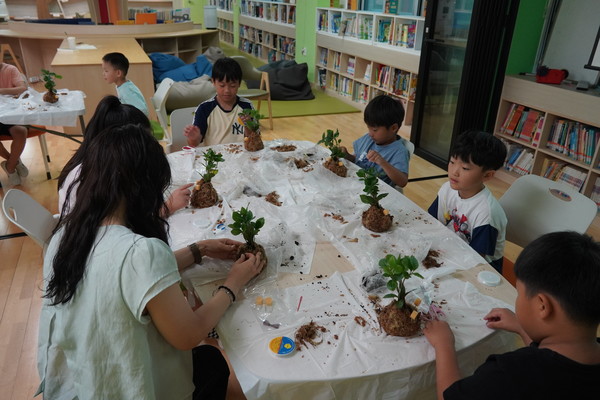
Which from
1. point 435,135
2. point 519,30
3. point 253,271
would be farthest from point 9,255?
point 519,30

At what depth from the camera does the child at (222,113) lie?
252cm

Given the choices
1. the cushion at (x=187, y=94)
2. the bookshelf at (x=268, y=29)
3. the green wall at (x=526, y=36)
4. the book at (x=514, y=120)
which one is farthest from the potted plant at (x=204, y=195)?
the bookshelf at (x=268, y=29)

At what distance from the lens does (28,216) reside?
150cm

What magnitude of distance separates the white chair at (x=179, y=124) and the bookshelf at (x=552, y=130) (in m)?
2.76

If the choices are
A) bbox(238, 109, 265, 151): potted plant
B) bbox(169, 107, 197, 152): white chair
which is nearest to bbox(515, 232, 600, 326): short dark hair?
bbox(238, 109, 265, 151): potted plant

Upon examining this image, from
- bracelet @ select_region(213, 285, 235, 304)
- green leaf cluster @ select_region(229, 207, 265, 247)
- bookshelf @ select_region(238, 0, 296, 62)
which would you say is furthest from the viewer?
bookshelf @ select_region(238, 0, 296, 62)

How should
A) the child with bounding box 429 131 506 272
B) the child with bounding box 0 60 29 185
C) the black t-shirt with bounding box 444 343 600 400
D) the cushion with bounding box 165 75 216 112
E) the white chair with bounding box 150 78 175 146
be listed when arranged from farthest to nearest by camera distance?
the cushion with bounding box 165 75 216 112
the child with bounding box 0 60 29 185
the white chair with bounding box 150 78 175 146
the child with bounding box 429 131 506 272
the black t-shirt with bounding box 444 343 600 400

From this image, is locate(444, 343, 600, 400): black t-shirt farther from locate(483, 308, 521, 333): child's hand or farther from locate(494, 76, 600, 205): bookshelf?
locate(494, 76, 600, 205): bookshelf

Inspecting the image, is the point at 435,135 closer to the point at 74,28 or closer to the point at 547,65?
the point at 547,65

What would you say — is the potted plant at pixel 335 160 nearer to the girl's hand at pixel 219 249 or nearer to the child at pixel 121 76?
the girl's hand at pixel 219 249

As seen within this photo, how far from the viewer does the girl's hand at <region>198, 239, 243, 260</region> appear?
1.30 metres

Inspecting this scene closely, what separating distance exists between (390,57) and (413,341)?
4675 mm

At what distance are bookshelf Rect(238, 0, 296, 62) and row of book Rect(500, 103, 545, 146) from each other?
189 inches

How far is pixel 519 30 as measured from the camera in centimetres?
365
